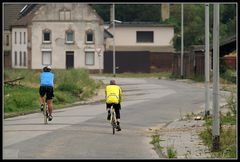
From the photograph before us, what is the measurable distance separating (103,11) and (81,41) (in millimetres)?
26250

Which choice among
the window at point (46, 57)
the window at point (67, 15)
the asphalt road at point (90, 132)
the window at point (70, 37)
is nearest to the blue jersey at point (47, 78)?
the asphalt road at point (90, 132)

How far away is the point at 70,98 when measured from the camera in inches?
1443

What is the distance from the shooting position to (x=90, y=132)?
21.7 m

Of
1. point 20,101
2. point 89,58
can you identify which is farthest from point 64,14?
point 20,101

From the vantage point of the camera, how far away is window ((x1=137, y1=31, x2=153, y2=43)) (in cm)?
8462

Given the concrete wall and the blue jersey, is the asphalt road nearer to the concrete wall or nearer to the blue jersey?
the blue jersey

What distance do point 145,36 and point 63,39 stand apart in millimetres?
11369

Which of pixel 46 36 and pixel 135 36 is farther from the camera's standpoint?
pixel 135 36

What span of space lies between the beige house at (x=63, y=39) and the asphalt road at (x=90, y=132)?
39.8 metres

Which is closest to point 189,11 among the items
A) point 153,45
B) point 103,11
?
point 153,45

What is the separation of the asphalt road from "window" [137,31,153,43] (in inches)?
1869

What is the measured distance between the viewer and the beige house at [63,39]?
76.1 meters

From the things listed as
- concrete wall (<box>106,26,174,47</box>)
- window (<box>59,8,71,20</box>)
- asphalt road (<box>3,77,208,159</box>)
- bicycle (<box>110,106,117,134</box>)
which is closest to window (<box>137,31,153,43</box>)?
concrete wall (<box>106,26,174,47</box>)

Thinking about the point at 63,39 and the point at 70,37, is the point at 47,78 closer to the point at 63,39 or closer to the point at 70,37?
the point at 63,39
